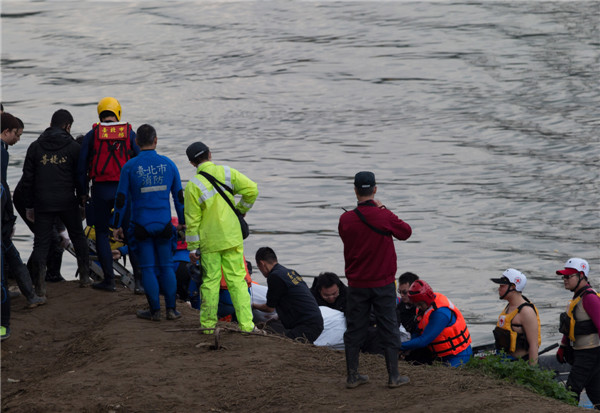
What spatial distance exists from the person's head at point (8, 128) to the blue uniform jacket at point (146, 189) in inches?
62.0

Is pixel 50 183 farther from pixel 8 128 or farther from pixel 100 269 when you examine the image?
pixel 100 269

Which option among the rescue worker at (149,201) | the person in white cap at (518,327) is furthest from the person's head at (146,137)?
the person in white cap at (518,327)

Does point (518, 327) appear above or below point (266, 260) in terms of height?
below

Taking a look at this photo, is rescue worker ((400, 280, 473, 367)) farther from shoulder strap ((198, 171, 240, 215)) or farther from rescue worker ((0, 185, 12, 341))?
rescue worker ((0, 185, 12, 341))

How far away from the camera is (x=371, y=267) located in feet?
26.8

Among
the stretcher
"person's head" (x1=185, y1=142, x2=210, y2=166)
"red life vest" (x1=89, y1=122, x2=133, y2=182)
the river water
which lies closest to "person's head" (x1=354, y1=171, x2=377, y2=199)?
"person's head" (x1=185, y1=142, x2=210, y2=166)

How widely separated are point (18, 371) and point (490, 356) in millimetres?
4557

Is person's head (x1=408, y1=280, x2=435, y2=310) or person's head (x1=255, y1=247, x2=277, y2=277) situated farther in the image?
person's head (x1=255, y1=247, x2=277, y2=277)

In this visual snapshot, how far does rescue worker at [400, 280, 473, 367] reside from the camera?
10.4 meters

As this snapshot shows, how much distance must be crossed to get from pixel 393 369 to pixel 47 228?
4817 mm

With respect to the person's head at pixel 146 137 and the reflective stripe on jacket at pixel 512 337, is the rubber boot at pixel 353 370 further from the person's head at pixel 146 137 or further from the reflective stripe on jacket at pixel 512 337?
the person's head at pixel 146 137

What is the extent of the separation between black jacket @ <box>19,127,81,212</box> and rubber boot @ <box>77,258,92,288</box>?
36.5 inches

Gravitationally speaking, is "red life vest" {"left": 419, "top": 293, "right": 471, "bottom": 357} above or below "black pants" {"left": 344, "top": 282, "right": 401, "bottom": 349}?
below

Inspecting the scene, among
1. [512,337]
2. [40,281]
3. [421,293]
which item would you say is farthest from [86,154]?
[512,337]
